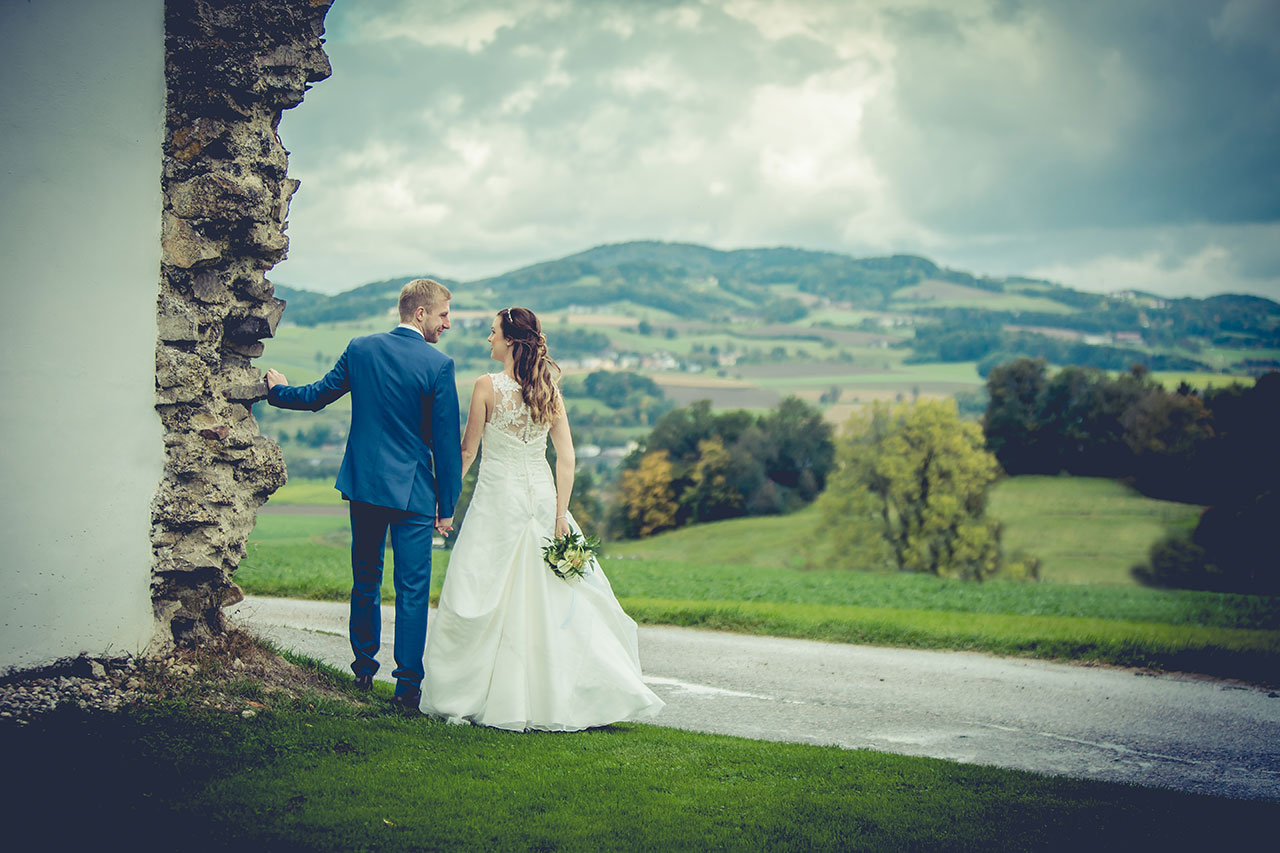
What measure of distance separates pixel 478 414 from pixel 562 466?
862 mm

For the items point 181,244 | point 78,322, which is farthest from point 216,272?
point 78,322

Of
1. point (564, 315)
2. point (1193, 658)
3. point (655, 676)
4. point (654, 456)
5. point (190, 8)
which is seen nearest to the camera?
point (190, 8)

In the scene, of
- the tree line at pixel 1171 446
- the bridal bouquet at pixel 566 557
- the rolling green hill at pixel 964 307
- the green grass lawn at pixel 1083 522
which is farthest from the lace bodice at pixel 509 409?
the rolling green hill at pixel 964 307

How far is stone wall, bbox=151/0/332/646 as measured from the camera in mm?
6707

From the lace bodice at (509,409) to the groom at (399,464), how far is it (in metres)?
0.47

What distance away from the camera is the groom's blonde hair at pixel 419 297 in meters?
7.48

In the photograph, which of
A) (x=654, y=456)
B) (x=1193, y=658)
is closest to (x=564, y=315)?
(x=654, y=456)

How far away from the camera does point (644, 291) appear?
165 meters

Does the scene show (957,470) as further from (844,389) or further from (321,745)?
(844,389)

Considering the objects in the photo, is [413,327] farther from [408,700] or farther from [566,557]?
[408,700]

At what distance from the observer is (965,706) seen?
1006 cm

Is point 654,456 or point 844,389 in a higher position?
point 844,389

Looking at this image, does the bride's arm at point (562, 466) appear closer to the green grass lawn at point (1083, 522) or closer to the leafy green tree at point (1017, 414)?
the green grass lawn at point (1083, 522)

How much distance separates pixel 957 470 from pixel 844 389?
220 ft
